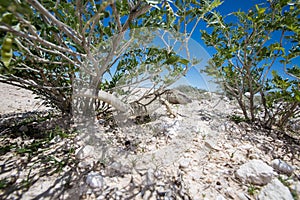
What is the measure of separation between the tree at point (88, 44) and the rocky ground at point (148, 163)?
37 cm

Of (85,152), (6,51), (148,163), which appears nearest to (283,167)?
(148,163)

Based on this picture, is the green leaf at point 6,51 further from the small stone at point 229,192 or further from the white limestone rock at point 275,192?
the white limestone rock at point 275,192

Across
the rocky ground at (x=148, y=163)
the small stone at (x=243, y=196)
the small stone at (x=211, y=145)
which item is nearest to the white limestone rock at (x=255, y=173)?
the rocky ground at (x=148, y=163)

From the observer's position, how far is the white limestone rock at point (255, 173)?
99cm

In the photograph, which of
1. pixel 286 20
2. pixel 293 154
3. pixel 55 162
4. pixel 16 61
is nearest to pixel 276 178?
pixel 293 154

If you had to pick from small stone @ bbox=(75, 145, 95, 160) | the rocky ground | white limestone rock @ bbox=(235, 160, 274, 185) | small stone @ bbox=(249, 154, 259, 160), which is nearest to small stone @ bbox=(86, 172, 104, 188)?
the rocky ground

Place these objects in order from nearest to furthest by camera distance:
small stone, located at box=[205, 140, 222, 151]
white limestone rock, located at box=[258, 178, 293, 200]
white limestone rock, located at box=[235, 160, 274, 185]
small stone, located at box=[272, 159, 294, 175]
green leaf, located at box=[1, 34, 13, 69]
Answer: green leaf, located at box=[1, 34, 13, 69], white limestone rock, located at box=[258, 178, 293, 200], white limestone rock, located at box=[235, 160, 274, 185], small stone, located at box=[272, 159, 294, 175], small stone, located at box=[205, 140, 222, 151]

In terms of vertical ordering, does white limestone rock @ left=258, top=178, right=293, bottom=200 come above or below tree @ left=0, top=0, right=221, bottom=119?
below

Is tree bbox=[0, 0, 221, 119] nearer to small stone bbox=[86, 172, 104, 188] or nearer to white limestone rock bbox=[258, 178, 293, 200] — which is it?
small stone bbox=[86, 172, 104, 188]

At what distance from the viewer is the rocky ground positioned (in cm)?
91

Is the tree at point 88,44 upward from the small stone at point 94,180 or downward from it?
upward

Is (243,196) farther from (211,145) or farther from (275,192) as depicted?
(211,145)

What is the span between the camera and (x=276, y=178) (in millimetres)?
1031

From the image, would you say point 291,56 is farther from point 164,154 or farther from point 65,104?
point 65,104
